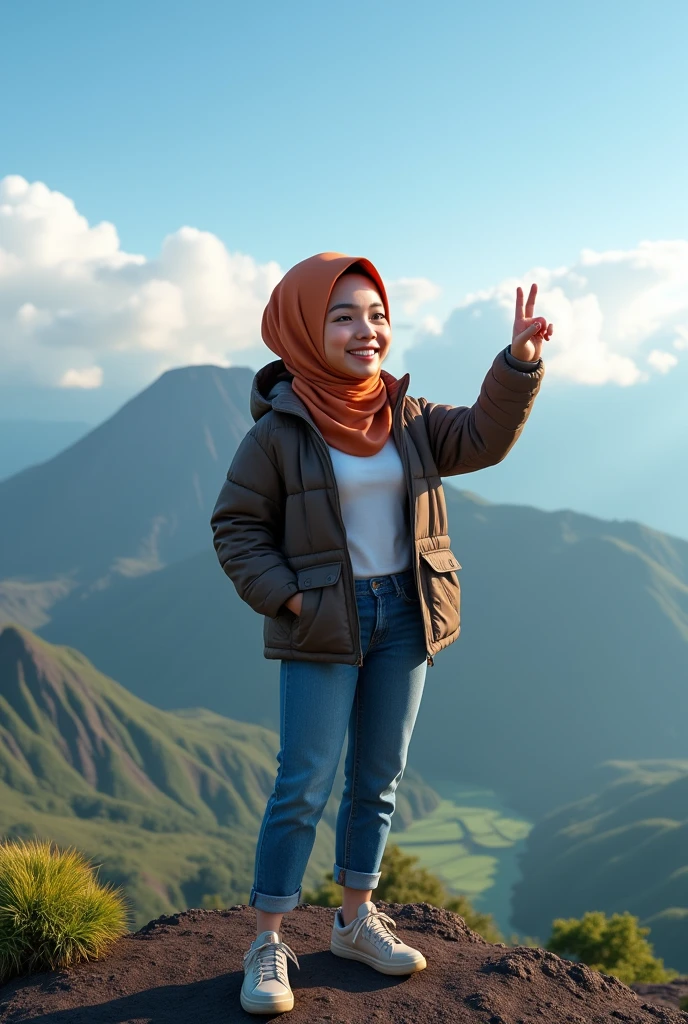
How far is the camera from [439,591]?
4480mm

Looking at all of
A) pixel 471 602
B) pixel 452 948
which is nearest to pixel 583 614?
pixel 471 602

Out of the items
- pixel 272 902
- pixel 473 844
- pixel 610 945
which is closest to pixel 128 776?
pixel 473 844

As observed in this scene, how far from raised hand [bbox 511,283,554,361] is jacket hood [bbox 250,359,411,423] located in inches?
22.3

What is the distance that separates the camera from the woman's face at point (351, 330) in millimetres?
4387

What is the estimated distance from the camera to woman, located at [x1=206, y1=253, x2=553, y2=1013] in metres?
4.29

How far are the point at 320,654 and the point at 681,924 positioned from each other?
3083 inches

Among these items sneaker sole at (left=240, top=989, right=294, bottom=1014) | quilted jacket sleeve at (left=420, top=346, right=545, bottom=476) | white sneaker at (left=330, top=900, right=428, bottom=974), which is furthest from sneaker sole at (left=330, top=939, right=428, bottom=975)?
quilted jacket sleeve at (left=420, top=346, right=545, bottom=476)

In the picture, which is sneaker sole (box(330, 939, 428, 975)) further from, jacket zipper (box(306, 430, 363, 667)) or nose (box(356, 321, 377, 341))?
nose (box(356, 321, 377, 341))

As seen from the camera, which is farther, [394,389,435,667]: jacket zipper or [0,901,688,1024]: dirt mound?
[0,901,688,1024]: dirt mound

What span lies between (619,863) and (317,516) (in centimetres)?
9551

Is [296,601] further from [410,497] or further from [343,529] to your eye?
[410,497]

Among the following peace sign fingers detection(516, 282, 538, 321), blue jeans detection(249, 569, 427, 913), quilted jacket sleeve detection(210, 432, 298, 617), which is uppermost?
peace sign fingers detection(516, 282, 538, 321)

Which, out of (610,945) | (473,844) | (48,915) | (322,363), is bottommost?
(473,844)

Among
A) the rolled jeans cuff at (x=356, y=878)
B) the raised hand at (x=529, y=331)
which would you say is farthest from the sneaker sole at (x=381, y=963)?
the raised hand at (x=529, y=331)
